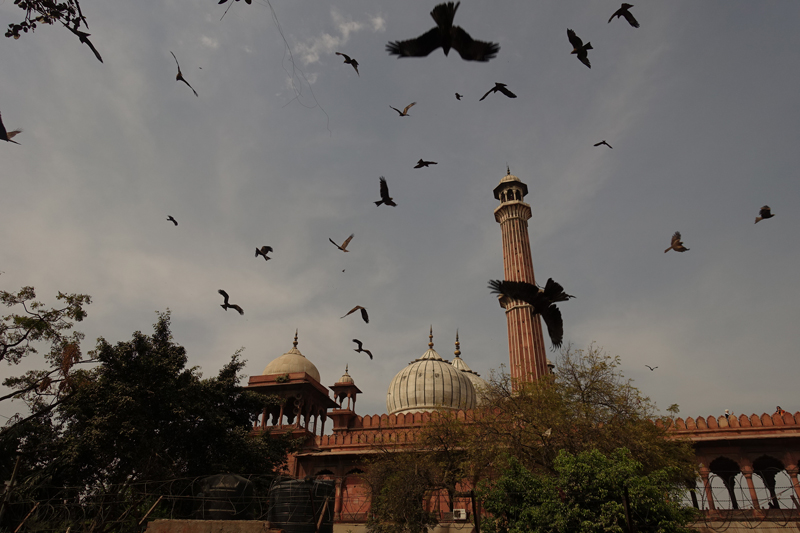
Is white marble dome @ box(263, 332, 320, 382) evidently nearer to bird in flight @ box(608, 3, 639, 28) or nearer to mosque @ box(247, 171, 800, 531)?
mosque @ box(247, 171, 800, 531)

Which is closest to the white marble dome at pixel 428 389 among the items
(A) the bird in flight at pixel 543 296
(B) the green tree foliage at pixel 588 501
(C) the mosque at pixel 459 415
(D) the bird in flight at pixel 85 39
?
(C) the mosque at pixel 459 415

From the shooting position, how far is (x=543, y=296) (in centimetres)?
1041

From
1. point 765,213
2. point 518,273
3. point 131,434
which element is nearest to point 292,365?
point 518,273

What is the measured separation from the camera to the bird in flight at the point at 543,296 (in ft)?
33.0

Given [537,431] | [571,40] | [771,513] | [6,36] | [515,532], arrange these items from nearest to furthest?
[6,36], [571,40], [515,532], [537,431], [771,513]

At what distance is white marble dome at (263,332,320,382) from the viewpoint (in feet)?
101

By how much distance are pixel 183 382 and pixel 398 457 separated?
703cm

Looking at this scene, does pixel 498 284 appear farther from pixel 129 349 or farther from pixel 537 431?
pixel 129 349

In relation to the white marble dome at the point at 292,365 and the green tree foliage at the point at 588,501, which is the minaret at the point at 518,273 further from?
the green tree foliage at the point at 588,501

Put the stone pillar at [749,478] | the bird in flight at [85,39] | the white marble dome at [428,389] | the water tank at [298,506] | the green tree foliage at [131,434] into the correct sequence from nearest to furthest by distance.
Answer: the bird in flight at [85,39]
the water tank at [298,506]
the green tree foliage at [131,434]
the stone pillar at [749,478]
the white marble dome at [428,389]

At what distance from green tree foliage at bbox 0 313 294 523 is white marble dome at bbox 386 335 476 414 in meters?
11.2

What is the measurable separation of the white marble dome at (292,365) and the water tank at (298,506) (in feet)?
69.2

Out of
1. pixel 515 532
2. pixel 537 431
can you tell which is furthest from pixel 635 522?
pixel 537 431

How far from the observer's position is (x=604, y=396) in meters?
16.1
